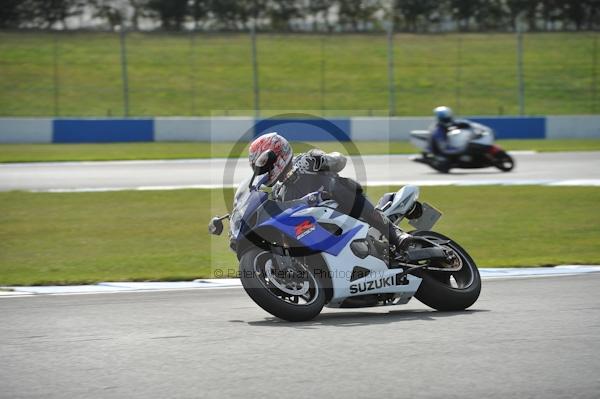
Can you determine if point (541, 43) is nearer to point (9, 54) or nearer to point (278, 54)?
point (278, 54)

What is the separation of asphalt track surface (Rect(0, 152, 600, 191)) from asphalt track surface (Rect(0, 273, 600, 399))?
937cm

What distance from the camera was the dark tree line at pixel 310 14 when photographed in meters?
36.1

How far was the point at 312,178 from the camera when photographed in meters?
6.78

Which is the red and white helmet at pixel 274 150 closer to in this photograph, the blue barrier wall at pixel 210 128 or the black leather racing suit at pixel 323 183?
the black leather racing suit at pixel 323 183

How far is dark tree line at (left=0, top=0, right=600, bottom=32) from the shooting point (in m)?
36.1

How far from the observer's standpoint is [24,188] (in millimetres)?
17078

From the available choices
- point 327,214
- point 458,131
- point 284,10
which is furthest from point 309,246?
point 284,10

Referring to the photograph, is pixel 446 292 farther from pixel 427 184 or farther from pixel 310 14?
pixel 310 14

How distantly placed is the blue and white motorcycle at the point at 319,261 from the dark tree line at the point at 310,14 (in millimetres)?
28949

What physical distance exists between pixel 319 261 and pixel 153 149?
1951cm

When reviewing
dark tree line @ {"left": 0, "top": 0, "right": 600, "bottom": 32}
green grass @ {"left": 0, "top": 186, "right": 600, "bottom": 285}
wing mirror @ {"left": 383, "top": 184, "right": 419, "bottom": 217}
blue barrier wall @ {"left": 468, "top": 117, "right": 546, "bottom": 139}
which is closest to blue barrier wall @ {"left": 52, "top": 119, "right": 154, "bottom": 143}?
dark tree line @ {"left": 0, "top": 0, "right": 600, "bottom": 32}

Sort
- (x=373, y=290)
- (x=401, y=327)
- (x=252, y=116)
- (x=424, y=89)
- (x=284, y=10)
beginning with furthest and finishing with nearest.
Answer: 1. (x=284, y=10)
2. (x=424, y=89)
3. (x=252, y=116)
4. (x=373, y=290)
5. (x=401, y=327)

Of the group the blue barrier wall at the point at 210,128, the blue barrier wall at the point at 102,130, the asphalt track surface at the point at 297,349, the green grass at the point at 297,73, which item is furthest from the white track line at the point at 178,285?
the green grass at the point at 297,73

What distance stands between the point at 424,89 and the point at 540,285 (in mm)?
25701
